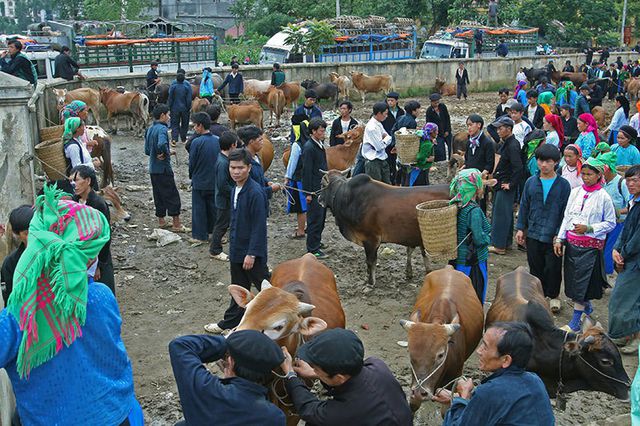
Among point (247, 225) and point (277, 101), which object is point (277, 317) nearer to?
point (247, 225)

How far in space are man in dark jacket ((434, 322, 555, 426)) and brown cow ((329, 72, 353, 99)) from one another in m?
21.2

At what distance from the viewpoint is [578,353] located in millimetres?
5102

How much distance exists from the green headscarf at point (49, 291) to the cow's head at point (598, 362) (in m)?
3.66

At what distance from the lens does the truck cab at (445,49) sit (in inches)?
1297

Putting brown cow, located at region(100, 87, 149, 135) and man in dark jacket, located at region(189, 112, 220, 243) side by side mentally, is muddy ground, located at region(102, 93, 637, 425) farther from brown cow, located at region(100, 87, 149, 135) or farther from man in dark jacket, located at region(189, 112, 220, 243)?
brown cow, located at region(100, 87, 149, 135)

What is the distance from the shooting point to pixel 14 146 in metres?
8.16

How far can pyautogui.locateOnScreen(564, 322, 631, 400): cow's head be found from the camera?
5.07m

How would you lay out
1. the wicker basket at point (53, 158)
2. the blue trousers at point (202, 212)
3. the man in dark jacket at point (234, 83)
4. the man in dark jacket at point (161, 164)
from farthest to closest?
the man in dark jacket at point (234, 83) → the man in dark jacket at point (161, 164) → the blue trousers at point (202, 212) → the wicker basket at point (53, 158)

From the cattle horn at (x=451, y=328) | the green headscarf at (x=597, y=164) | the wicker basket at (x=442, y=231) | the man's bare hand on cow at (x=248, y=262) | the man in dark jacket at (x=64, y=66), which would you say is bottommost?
the cattle horn at (x=451, y=328)

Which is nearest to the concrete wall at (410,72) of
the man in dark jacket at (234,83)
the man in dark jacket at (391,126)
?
the man in dark jacket at (234,83)

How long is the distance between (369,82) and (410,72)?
3.16m

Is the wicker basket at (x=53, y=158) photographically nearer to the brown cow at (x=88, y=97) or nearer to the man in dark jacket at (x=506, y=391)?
the man in dark jacket at (x=506, y=391)

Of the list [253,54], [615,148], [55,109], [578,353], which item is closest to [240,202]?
[578,353]

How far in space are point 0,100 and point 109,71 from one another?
14.4 metres
